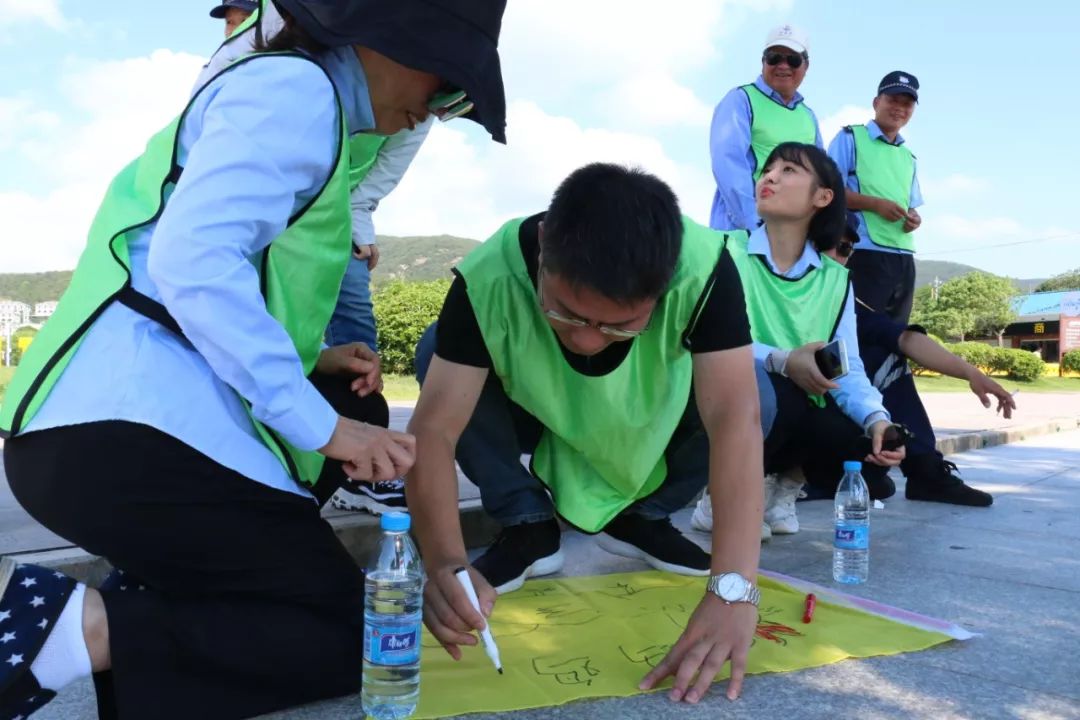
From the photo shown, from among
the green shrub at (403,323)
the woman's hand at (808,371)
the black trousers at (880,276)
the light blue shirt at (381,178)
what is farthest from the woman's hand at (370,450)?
the green shrub at (403,323)

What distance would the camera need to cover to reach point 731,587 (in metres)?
2.12

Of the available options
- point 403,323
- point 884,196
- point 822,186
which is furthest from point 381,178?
point 403,323

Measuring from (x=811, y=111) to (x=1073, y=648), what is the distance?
12.3 ft

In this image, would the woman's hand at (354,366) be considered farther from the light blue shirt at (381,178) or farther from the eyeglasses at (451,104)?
the light blue shirt at (381,178)

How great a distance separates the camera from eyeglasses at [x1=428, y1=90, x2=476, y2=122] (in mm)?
1967

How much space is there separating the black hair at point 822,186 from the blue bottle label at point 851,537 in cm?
140

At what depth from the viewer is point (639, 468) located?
2.76 metres

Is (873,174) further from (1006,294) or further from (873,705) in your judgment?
(1006,294)

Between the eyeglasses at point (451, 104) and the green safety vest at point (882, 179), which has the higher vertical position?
the green safety vest at point (882, 179)

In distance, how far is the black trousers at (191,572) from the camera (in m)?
1.73

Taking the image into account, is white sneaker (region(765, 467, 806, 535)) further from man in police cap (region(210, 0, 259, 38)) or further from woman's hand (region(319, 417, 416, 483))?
man in police cap (region(210, 0, 259, 38))

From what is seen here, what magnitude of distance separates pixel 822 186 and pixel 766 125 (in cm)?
126

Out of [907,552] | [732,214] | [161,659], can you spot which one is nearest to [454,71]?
[161,659]

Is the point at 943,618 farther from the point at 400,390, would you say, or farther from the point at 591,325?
the point at 400,390
